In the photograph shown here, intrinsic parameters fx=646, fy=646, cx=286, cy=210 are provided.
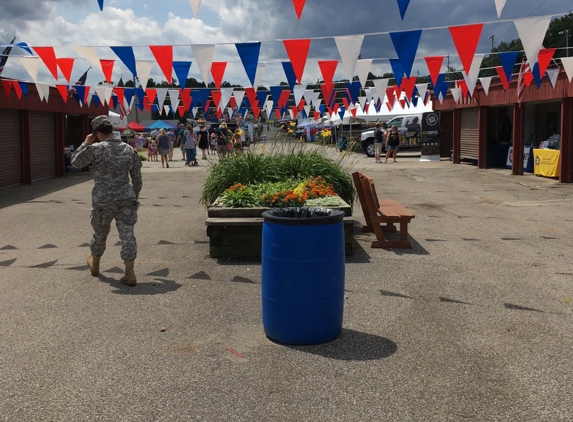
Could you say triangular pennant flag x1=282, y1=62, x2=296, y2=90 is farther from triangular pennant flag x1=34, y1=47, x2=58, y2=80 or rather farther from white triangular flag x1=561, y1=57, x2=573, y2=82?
white triangular flag x1=561, y1=57, x2=573, y2=82

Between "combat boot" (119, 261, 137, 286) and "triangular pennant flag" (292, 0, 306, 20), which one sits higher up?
"triangular pennant flag" (292, 0, 306, 20)

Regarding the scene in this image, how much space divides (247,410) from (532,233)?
748 cm

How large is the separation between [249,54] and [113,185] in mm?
4446

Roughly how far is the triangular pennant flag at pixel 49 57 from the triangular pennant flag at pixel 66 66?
66cm

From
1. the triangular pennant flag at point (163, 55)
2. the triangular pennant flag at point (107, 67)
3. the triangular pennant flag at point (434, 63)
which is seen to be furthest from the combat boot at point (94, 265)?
the triangular pennant flag at point (434, 63)

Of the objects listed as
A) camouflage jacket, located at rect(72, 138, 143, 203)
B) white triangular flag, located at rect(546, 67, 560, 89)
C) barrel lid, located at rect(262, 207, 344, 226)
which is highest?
Result: white triangular flag, located at rect(546, 67, 560, 89)

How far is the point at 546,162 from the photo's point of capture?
763 inches

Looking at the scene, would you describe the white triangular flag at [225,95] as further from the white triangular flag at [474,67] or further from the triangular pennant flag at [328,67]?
the white triangular flag at [474,67]

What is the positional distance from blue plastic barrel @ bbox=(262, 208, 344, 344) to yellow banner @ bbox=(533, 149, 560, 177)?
50.9 ft

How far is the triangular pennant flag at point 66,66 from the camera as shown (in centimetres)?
1275

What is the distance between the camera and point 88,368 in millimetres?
4500

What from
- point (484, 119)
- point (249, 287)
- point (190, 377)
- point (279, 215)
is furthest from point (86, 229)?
point (484, 119)

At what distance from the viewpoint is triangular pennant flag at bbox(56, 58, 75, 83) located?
12750mm

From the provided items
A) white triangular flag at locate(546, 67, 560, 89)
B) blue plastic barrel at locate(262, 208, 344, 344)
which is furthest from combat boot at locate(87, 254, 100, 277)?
white triangular flag at locate(546, 67, 560, 89)
